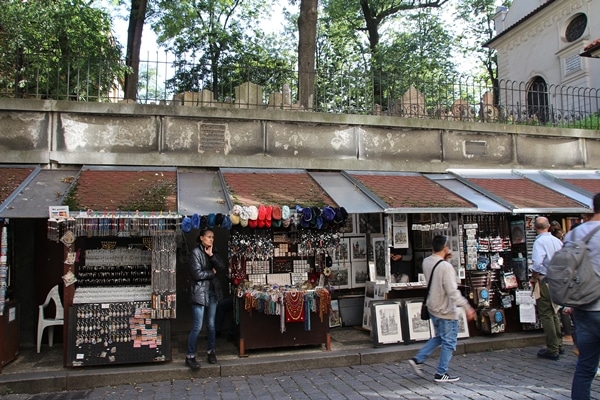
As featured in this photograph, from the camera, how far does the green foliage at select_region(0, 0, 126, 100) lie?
845 centimetres

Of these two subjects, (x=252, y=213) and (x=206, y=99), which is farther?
(x=206, y=99)

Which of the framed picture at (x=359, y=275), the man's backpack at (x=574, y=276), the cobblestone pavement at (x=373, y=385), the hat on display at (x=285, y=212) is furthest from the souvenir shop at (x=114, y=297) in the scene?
the man's backpack at (x=574, y=276)

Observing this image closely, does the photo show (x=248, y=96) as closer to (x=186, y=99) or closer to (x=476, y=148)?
(x=186, y=99)

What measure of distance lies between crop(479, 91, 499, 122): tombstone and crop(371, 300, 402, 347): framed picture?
16.1ft

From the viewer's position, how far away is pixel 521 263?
833cm

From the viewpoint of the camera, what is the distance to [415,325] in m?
7.60

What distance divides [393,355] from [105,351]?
4172 mm

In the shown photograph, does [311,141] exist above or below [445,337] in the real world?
above

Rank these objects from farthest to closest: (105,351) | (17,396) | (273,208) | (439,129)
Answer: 1. (439,129)
2. (273,208)
3. (105,351)
4. (17,396)

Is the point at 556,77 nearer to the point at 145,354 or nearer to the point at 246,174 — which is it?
the point at 246,174

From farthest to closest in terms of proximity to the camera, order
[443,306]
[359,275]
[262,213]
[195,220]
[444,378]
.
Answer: [359,275] < [262,213] < [195,220] < [444,378] < [443,306]

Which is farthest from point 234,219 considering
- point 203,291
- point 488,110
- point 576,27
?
point 576,27

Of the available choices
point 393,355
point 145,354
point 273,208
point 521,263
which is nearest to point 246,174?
point 273,208

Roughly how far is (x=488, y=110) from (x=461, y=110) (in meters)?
0.82
